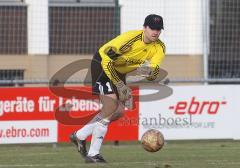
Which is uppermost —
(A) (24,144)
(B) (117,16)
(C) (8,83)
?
(B) (117,16)

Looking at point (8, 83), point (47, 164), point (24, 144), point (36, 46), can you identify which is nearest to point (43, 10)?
point (36, 46)

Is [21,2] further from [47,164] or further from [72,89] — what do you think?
[47,164]

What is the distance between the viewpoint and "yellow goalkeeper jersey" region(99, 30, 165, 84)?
35.3 ft

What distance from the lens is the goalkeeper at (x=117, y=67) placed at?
35.3 feet

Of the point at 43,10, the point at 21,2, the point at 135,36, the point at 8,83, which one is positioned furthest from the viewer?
the point at 21,2

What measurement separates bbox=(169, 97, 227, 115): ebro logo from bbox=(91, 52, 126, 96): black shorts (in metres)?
4.81

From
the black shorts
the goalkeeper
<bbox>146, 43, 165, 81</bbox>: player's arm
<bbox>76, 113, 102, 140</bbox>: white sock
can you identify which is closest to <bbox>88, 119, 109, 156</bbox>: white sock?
the goalkeeper

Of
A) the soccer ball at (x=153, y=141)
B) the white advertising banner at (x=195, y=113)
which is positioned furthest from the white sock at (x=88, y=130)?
the white advertising banner at (x=195, y=113)

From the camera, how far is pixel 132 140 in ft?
51.9

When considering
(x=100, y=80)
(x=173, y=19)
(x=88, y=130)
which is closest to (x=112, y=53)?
(x=100, y=80)

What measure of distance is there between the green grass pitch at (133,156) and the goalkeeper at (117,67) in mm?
427

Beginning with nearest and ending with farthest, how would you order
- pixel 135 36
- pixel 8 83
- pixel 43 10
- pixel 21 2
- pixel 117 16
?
pixel 135 36, pixel 8 83, pixel 117 16, pixel 43 10, pixel 21 2

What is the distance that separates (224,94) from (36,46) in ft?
20.4

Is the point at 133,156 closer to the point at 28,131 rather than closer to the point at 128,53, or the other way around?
the point at 128,53
